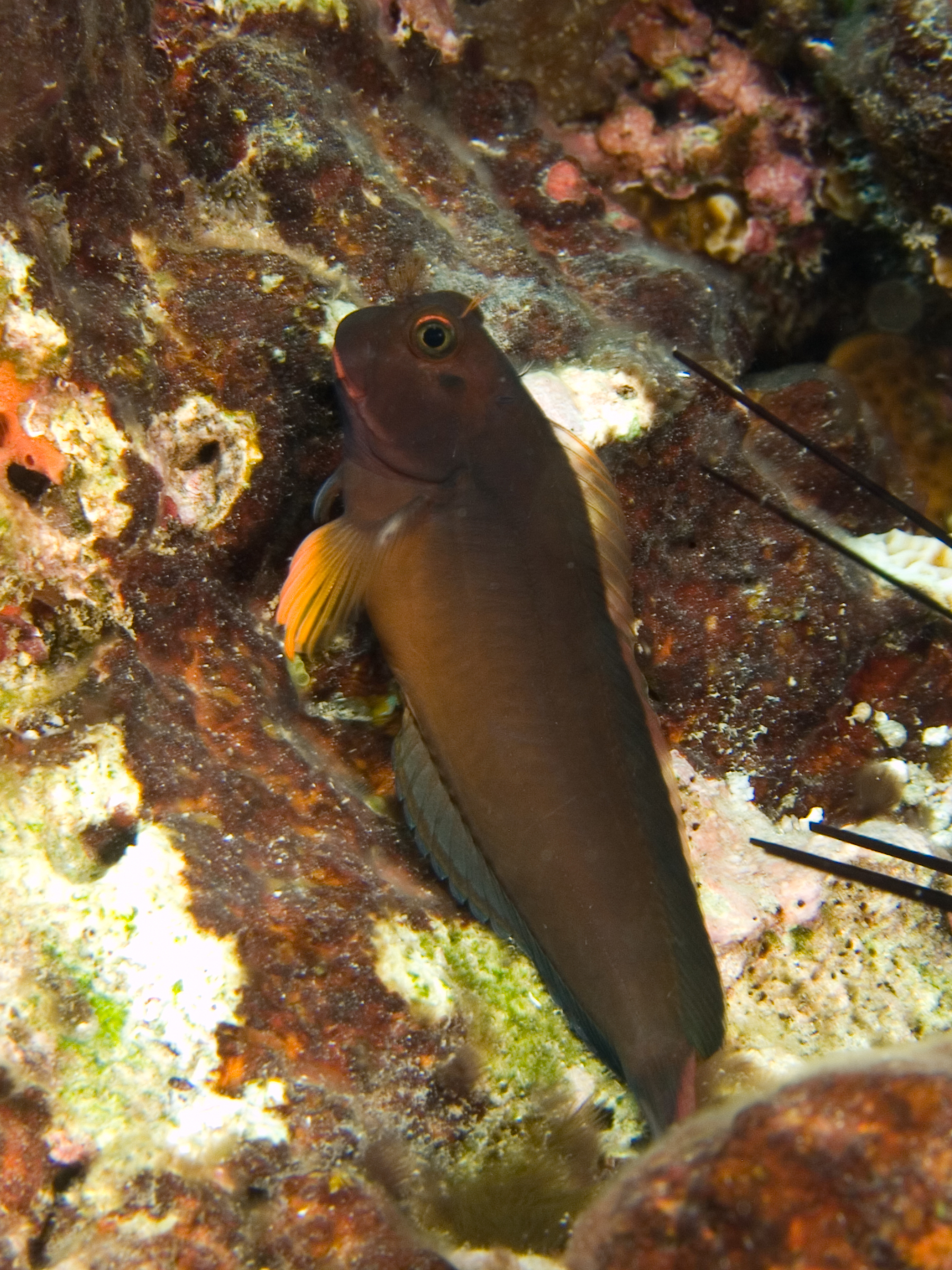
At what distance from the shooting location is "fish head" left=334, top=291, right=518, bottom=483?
2381 mm

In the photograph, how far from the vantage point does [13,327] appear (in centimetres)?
207

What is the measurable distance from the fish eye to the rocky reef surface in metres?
0.21

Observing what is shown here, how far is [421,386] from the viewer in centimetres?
244

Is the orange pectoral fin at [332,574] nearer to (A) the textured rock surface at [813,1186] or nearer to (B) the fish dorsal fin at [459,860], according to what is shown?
(B) the fish dorsal fin at [459,860]

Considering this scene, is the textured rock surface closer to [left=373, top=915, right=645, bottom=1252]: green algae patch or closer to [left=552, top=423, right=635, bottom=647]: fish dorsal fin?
[left=373, top=915, right=645, bottom=1252]: green algae patch

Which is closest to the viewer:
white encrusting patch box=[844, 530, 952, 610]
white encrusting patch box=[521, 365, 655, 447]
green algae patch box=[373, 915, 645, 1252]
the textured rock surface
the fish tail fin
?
the textured rock surface

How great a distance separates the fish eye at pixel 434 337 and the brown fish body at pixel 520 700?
0.02 meters

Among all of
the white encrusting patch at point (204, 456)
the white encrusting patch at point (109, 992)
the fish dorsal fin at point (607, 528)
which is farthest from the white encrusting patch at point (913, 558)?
the white encrusting patch at point (109, 992)

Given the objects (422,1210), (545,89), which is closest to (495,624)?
(422,1210)

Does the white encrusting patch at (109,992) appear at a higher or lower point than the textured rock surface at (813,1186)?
lower

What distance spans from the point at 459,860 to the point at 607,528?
1.14 metres

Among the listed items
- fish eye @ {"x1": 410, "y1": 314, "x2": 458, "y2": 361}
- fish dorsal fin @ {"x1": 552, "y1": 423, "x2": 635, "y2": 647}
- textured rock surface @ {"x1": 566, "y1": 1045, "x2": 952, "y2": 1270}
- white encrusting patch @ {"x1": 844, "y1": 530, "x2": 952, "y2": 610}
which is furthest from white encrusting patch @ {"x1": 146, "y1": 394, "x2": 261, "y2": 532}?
white encrusting patch @ {"x1": 844, "y1": 530, "x2": 952, "y2": 610}

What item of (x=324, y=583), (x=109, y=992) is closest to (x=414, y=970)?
(x=109, y=992)

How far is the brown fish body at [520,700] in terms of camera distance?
7.47 feet
